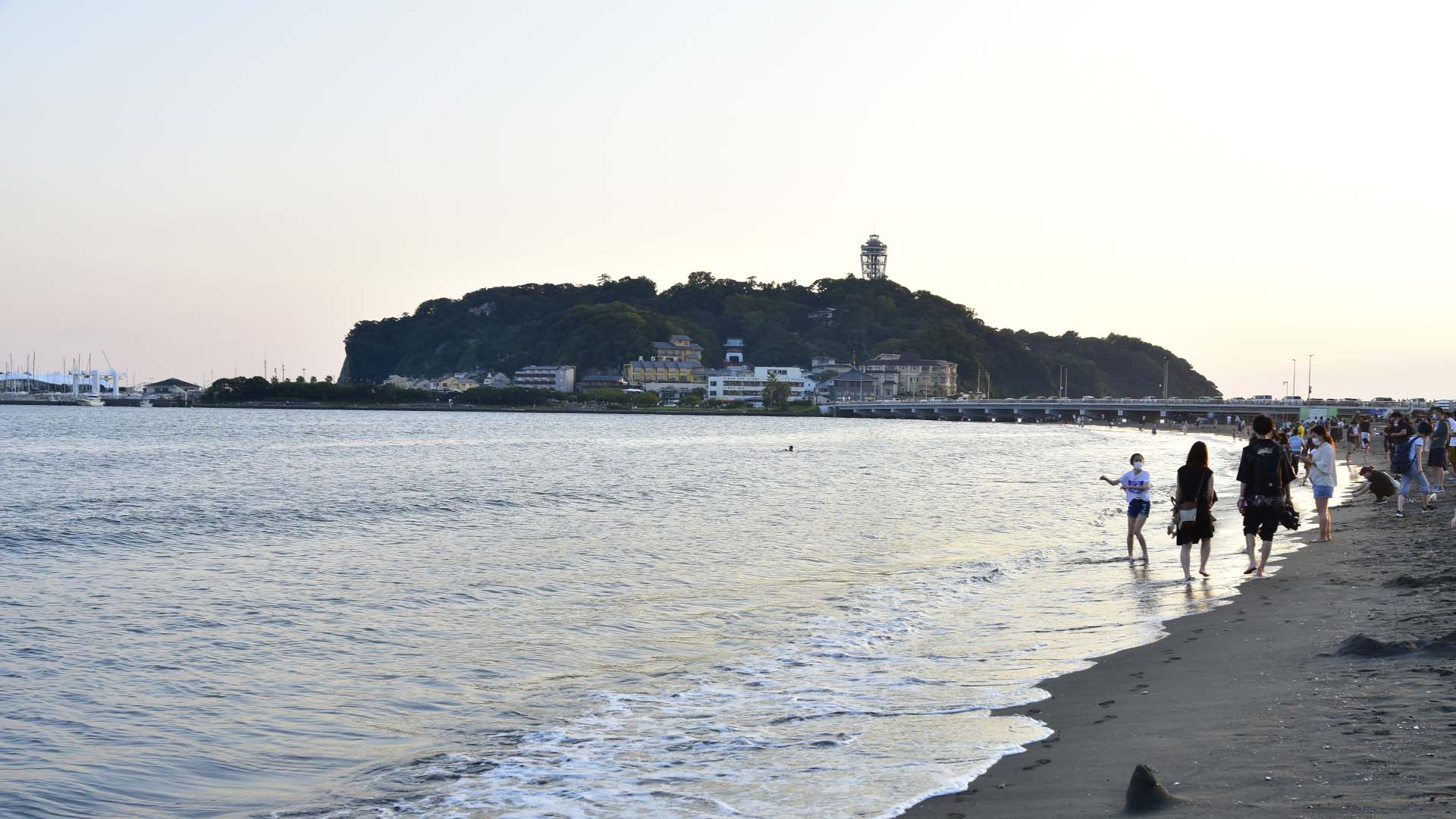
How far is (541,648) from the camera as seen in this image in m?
9.55

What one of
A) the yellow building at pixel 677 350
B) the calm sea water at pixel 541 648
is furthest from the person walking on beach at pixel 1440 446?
the yellow building at pixel 677 350

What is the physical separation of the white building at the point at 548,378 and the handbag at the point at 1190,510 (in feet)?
546

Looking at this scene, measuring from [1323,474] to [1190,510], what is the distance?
3.58m

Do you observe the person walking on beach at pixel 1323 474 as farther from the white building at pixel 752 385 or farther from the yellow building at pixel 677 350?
the yellow building at pixel 677 350

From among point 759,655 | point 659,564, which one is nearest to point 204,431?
point 659,564

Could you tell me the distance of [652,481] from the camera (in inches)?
1324

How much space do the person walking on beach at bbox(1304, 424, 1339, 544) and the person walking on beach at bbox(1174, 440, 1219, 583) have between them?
3054 mm

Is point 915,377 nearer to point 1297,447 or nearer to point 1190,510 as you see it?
point 1297,447

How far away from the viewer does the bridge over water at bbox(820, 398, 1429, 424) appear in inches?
4350

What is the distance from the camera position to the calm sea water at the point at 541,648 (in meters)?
5.88

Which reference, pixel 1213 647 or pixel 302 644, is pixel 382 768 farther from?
pixel 1213 647

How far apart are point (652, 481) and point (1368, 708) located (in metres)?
28.7

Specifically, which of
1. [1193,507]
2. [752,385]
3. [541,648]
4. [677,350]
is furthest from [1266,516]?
[677,350]

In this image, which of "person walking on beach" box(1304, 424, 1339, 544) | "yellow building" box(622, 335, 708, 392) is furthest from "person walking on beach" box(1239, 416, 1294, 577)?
"yellow building" box(622, 335, 708, 392)
